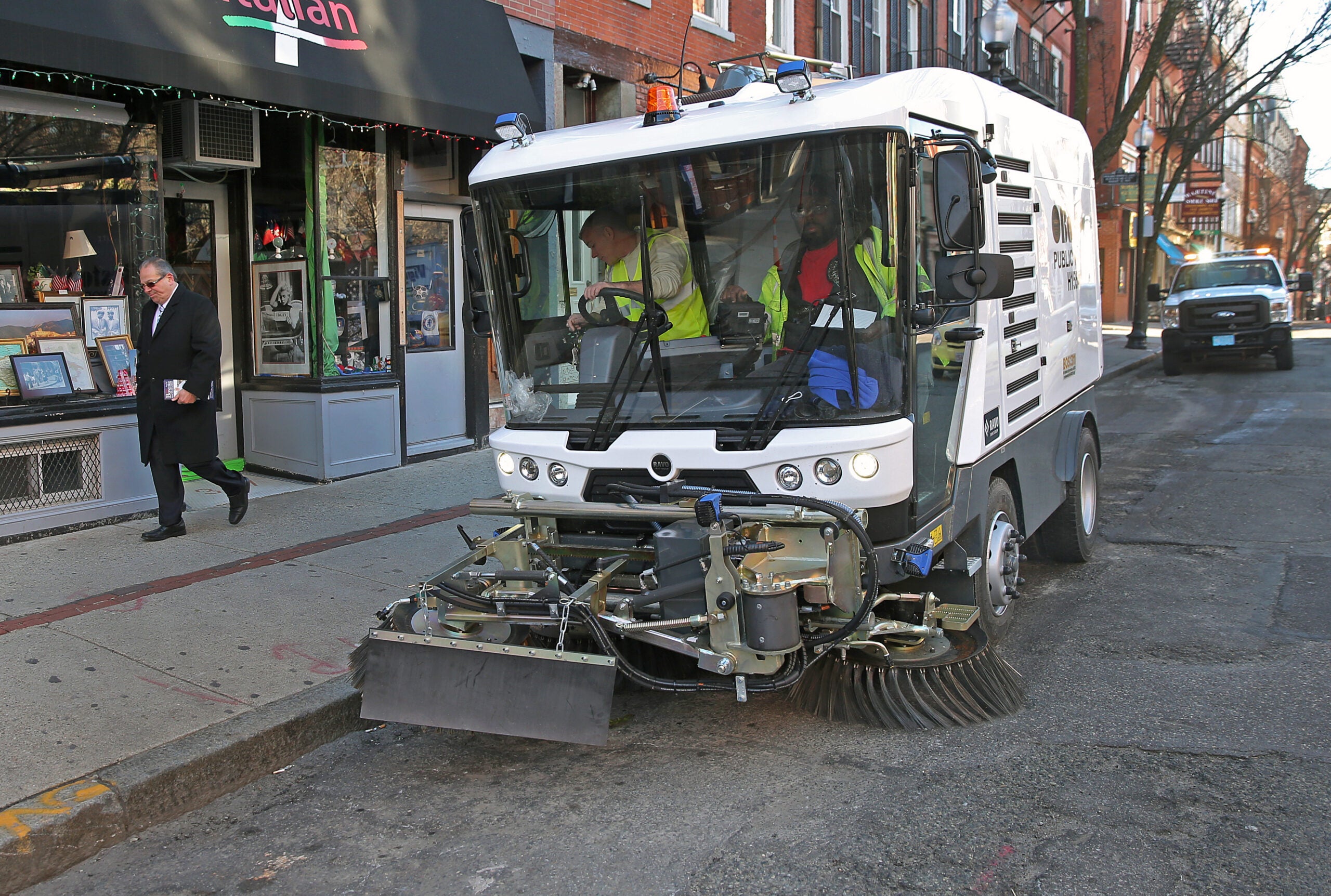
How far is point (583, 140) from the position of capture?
4750mm

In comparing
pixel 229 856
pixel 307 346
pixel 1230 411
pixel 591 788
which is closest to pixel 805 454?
pixel 591 788

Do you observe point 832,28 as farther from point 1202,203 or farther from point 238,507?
point 1202,203

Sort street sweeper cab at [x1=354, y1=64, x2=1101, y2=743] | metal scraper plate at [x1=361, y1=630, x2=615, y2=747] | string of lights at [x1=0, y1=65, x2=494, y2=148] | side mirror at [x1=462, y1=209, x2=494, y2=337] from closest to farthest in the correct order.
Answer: metal scraper plate at [x1=361, y1=630, x2=615, y2=747]
street sweeper cab at [x1=354, y1=64, x2=1101, y2=743]
side mirror at [x1=462, y1=209, x2=494, y2=337]
string of lights at [x1=0, y1=65, x2=494, y2=148]

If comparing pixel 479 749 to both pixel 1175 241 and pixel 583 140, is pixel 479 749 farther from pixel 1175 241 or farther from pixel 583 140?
pixel 1175 241

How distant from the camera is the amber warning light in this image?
15.1 feet

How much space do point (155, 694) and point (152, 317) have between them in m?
3.49

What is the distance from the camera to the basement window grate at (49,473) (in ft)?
23.9

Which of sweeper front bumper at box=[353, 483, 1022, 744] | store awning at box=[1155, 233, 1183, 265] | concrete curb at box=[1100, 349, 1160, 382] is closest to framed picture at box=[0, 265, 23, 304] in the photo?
sweeper front bumper at box=[353, 483, 1022, 744]

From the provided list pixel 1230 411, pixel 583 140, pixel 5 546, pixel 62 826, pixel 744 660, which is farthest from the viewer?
pixel 1230 411

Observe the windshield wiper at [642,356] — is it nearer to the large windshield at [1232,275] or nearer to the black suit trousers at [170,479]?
the black suit trousers at [170,479]

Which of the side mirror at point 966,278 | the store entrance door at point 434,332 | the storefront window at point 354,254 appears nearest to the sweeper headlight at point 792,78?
the side mirror at point 966,278

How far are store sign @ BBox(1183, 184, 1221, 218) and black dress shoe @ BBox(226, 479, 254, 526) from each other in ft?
108

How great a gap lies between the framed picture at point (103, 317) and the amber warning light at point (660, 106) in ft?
15.8

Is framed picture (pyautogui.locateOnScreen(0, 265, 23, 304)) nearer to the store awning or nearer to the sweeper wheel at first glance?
the sweeper wheel
